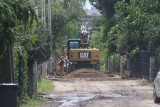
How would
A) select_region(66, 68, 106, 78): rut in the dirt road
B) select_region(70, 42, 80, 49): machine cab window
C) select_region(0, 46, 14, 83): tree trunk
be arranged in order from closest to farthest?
select_region(0, 46, 14, 83): tree trunk → select_region(66, 68, 106, 78): rut in the dirt road → select_region(70, 42, 80, 49): machine cab window

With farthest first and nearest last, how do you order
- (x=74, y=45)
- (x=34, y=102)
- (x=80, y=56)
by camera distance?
1. (x=74, y=45)
2. (x=80, y=56)
3. (x=34, y=102)

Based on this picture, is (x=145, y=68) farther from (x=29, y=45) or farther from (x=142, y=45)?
(x=29, y=45)

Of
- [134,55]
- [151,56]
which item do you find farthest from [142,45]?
[151,56]

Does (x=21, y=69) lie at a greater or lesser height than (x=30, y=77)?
greater

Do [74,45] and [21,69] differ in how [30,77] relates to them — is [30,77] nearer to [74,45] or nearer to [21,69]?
[21,69]

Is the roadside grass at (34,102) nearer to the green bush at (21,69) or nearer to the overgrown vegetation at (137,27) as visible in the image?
the green bush at (21,69)

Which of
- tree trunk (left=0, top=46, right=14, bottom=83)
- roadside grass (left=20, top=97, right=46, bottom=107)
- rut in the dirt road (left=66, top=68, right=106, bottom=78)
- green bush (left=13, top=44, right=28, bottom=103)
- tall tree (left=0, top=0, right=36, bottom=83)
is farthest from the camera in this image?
rut in the dirt road (left=66, top=68, right=106, bottom=78)

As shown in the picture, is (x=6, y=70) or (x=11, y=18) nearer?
(x=11, y=18)

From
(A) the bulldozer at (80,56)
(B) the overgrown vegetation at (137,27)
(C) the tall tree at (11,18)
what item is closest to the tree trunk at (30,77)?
(C) the tall tree at (11,18)

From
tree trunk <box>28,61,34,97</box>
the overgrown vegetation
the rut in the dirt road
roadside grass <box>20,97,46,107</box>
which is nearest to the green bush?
roadside grass <box>20,97,46,107</box>

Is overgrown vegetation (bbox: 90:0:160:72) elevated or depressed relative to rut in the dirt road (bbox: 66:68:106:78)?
elevated

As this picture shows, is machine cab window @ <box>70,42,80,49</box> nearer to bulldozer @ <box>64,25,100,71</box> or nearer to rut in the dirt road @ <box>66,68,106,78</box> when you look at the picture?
bulldozer @ <box>64,25,100,71</box>

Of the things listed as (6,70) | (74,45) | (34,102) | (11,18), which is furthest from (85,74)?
(11,18)

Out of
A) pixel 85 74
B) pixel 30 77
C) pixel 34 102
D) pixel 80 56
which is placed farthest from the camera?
pixel 80 56
